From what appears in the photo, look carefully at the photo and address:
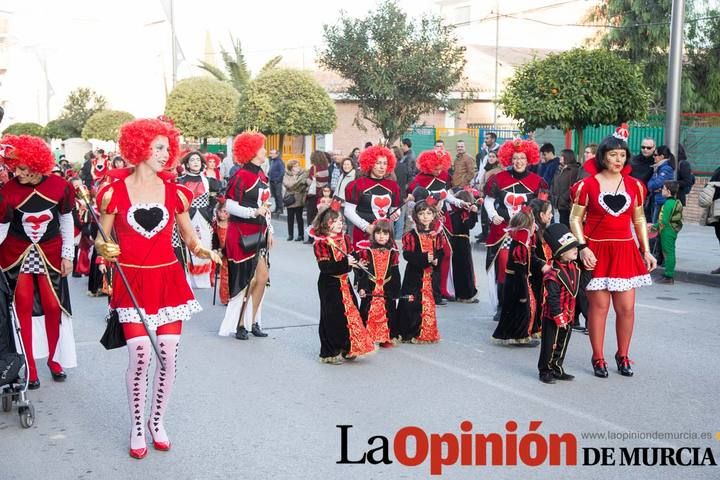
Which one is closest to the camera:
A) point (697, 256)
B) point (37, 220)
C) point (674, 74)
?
point (37, 220)

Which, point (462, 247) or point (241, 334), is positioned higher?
point (462, 247)

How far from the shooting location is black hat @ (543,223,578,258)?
7.54 m

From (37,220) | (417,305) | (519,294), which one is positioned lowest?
(417,305)

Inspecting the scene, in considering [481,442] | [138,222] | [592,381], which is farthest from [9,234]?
[592,381]

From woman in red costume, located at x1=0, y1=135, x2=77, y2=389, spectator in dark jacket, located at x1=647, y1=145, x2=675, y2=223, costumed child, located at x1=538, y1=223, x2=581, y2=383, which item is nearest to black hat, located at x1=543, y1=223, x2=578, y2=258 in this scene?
costumed child, located at x1=538, y1=223, x2=581, y2=383

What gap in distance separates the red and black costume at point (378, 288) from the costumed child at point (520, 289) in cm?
107

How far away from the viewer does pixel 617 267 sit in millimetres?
7691

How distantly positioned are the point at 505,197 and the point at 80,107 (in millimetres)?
46220

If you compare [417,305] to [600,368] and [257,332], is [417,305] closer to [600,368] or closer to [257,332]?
[257,332]

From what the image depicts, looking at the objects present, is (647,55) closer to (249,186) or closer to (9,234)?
(249,186)

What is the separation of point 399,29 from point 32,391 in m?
21.3

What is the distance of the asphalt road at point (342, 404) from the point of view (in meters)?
5.68

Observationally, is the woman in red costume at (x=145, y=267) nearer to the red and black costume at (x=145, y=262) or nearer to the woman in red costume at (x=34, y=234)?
the red and black costume at (x=145, y=262)

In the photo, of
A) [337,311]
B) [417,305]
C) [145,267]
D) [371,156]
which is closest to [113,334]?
[145,267]
